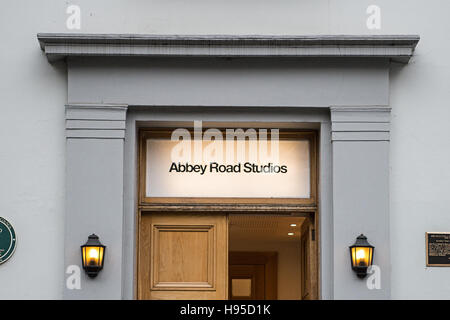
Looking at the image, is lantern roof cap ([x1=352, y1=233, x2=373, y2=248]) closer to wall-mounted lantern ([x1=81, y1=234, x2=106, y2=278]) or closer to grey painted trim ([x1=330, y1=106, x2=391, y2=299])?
grey painted trim ([x1=330, y1=106, x2=391, y2=299])

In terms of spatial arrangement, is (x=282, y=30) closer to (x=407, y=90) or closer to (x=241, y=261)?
(x=407, y=90)

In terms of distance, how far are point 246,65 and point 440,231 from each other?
2666 mm

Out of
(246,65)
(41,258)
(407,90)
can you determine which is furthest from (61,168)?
(407,90)

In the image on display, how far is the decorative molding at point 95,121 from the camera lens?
34.5 ft

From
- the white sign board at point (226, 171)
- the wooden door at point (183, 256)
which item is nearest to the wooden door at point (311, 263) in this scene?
the white sign board at point (226, 171)

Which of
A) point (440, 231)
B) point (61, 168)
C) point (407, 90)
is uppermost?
point (407, 90)

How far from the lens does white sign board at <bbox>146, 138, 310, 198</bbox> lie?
36.1 ft

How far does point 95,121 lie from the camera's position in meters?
10.5

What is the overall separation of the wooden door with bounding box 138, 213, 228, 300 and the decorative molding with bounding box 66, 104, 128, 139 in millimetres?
1050

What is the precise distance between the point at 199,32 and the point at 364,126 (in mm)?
2015

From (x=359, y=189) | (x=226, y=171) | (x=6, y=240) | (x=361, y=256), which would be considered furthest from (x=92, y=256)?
(x=359, y=189)

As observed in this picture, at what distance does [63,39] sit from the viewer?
10422 millimetres
